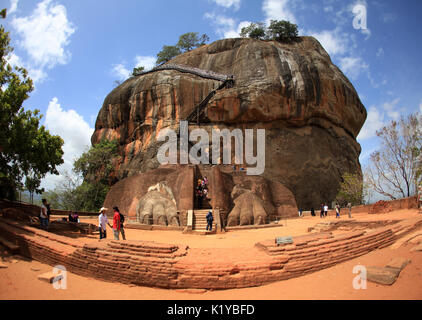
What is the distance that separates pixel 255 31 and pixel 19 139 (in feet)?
108

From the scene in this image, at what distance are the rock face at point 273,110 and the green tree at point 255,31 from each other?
5.60 metres

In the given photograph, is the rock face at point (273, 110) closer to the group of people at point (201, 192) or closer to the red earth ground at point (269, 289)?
the group of people at point (201, 192)

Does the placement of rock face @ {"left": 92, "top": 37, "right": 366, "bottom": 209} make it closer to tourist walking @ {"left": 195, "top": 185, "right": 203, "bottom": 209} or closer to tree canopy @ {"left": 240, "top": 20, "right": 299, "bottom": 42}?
tree canopy @ {"left": 240, "top": 20, "right": 299, "bottom": 42}

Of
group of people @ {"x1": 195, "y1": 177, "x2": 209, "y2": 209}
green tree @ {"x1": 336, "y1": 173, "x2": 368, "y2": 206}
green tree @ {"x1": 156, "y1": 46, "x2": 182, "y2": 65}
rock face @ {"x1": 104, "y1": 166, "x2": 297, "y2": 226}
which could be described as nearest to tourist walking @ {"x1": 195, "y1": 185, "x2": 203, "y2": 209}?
group of people @ {"x1": 195, "y1": 177, "x2": 209, "y2": 209}

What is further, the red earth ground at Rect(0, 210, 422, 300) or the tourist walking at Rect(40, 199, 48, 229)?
the tourist walking at Rect(40, 199, 48, 229)

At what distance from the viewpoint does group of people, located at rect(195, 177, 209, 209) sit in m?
15.8

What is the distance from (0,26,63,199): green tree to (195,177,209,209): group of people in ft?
25.3

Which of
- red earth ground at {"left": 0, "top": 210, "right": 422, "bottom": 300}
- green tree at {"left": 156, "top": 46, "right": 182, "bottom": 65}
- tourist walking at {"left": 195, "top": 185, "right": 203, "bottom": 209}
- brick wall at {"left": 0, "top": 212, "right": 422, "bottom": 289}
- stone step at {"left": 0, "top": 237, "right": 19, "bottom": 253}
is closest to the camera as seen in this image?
red earth ground at {"left": 0, "top": 210, "right": 422, "bottom": 300}

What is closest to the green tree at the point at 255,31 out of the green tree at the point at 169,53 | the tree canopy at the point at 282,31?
the tree canopy at the point at 282,31

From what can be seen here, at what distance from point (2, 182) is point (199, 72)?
71.8ft
